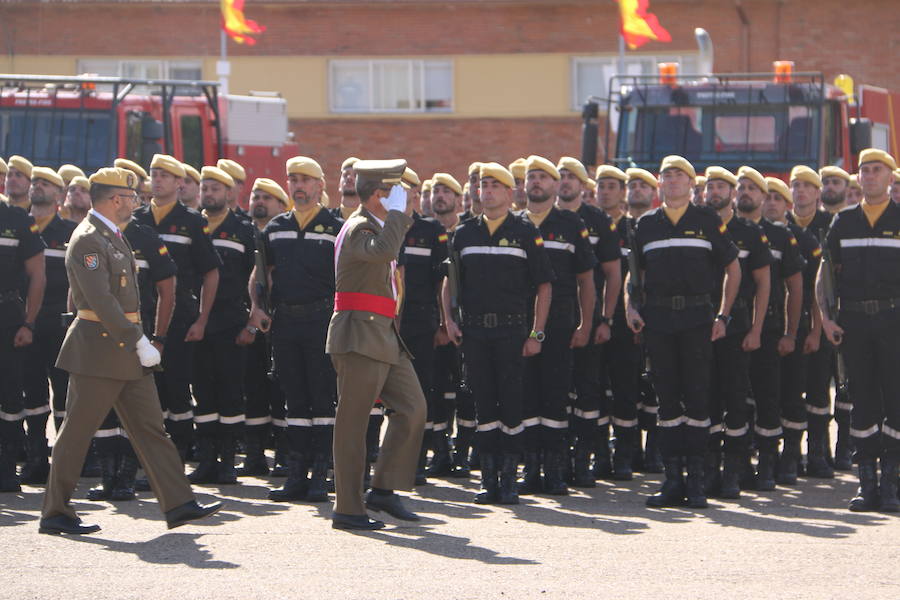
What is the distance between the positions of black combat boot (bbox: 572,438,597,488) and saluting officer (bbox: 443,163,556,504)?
2.60ft

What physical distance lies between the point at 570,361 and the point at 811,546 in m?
2.48

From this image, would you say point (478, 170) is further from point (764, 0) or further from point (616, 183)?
point (764, 0)

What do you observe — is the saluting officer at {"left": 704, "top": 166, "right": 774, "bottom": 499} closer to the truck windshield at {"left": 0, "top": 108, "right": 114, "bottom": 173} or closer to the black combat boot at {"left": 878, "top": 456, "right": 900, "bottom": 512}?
the black combat boot at {"left": 878, "top": 456, "right": 900, "bottom": 512}

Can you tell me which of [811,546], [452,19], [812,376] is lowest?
[811,546]

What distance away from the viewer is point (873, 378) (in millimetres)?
9836

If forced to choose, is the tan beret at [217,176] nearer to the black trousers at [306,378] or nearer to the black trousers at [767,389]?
the black trousers at [306,378]

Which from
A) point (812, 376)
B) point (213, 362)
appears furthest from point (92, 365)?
point (812, 376)

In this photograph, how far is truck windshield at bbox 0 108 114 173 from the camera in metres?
18.2

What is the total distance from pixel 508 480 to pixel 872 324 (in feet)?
7.92

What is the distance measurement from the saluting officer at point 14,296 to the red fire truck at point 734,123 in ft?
27.8

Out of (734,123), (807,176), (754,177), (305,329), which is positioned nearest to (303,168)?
(305,329)

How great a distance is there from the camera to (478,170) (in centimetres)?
1118

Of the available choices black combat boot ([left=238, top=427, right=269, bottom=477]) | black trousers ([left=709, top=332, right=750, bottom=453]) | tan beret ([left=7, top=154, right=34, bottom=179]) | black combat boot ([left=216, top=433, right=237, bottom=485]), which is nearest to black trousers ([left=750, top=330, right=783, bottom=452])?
black trousers ([left=709, top=332, right=750, bottom=453])

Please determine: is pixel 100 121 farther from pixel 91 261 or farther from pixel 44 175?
pixel 91 261
